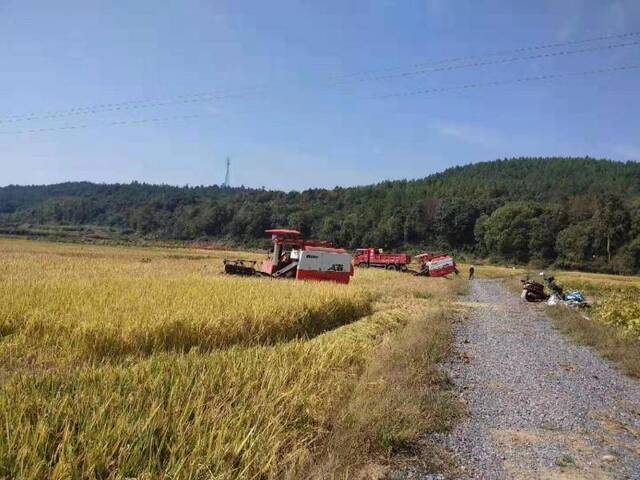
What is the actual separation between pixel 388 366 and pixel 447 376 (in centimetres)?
102

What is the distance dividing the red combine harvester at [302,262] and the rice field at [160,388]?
40.8 ft

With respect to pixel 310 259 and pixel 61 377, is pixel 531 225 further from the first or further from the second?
pixel 61 377

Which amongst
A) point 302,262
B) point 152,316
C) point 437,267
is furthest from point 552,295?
point 437,267

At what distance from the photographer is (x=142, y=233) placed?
468 ft

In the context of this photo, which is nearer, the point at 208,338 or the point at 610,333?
the point at 208,338

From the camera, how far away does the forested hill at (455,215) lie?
75812 mm

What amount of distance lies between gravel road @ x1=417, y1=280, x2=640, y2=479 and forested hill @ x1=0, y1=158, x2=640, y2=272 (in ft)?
225

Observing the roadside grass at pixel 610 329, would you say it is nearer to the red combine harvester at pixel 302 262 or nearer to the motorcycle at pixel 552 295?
the motorcycle at pixel 552 295

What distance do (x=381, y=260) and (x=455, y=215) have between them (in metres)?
64.8

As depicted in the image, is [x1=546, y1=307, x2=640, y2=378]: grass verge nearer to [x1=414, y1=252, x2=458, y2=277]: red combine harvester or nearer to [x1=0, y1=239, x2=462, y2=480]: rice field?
[x1=0, y1=239, x2=462, y2=480]: rice field

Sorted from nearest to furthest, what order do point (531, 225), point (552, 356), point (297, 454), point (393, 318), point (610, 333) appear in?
point (297, 454) → point (552, 356) → point (610, 333) → point (393, 318) → point (531, 225)

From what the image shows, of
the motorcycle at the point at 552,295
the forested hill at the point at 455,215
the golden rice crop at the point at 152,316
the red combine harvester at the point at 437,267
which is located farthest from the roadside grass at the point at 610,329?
the forested hill at the point at 455,215

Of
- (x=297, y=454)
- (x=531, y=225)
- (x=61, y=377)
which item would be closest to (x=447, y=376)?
(x=297, y=454)

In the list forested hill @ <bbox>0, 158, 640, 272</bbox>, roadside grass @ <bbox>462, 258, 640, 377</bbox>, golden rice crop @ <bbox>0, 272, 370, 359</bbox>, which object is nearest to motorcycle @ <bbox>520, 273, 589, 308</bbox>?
roadside grass @ <bbox>462, 258, 640, 377</bbox>
